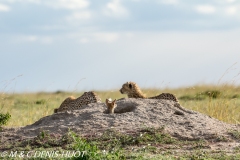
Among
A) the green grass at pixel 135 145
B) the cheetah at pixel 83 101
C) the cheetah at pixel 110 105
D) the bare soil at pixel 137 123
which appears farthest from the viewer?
the cheetah at pixel 83 101

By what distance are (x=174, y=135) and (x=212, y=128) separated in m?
0.76

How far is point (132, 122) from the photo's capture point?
6.71 m

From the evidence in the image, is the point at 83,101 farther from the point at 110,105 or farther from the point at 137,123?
the point at 137,123

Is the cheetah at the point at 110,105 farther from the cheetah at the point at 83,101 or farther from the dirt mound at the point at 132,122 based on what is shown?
the cheetah at the point at 83,101

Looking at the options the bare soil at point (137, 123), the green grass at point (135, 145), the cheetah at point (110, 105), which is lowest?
the green grass at point (135, 145)

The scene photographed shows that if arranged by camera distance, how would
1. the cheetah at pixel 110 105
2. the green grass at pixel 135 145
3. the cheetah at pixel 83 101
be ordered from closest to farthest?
the green grass at pixel 135 145 → the cheetah at pixel 110 105 → the cheetah at pixel 83 101

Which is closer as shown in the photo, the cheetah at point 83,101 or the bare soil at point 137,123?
the bare soil at point 137,123

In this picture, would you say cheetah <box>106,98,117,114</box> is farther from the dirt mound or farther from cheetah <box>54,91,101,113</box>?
cheetah <box>54,91,101,113</box>

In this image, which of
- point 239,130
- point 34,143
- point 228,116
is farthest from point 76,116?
point 228,116

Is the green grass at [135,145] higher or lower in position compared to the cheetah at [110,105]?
lower

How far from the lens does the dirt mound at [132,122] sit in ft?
21.5

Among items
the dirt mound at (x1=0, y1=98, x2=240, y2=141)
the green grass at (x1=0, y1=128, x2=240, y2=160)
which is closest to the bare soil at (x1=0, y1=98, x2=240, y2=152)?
the dirt mound at (x1=0, y1=98, x2=240, y2=141)

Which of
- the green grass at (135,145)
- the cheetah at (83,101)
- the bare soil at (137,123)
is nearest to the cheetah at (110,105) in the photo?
the bare soil at (137,123)

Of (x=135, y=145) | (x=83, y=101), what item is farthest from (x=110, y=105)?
(x=83, y=101)
